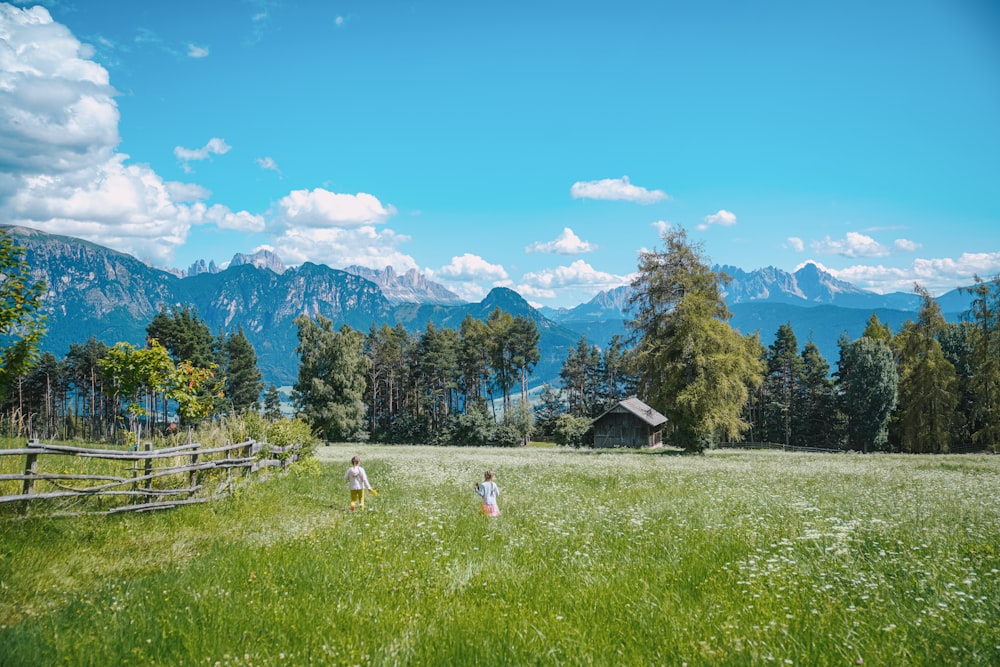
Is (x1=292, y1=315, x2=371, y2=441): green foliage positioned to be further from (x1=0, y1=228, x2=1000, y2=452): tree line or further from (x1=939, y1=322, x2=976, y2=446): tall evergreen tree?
(x1=939, y1=322, x2=976, y2=446): tall evergreen tree

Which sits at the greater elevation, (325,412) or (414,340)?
(414,340)

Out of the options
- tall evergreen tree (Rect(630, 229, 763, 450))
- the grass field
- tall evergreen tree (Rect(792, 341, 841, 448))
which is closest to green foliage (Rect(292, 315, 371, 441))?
tall evergreen tree (Rect(630, 229, 763, 450))

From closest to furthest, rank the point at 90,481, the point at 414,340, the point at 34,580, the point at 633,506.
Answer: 1. the point at 34,580
2. the point at 90,481
3. the point at 633,506
4. the point at 414,340

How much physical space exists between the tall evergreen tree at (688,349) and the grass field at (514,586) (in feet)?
76.5

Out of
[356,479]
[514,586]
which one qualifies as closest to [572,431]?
[356,479]

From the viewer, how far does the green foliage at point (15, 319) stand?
11.2 metres

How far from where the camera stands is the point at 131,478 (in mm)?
11703

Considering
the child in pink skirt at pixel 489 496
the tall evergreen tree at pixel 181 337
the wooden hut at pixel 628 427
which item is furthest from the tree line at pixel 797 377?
the tall evergreen tree at pixel 181 337

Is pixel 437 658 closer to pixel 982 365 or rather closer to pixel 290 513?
pixel 290 513

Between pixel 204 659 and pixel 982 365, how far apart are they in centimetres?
5808

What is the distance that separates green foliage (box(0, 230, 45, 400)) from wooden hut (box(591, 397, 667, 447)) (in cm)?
5726

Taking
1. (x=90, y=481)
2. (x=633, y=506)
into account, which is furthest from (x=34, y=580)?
(x=633, y=506)

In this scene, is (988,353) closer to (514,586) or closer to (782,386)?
(782,386)

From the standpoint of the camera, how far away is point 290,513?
13.7m
